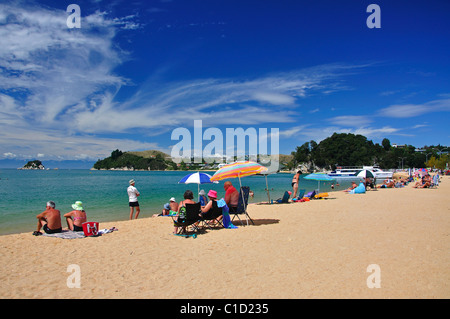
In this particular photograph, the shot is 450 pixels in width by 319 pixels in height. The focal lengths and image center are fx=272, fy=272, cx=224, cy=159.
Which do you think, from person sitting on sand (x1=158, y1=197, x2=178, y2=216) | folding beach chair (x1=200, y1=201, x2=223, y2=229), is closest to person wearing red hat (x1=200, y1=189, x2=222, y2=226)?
folding beach chair (x1=200, y1=201, x2=223, y2=229)

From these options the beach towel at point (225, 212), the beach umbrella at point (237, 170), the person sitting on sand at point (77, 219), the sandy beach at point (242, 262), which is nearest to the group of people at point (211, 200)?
the beach towel at point (225, 212)

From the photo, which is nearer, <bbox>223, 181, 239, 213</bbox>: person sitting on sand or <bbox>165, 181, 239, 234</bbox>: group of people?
<bbox>165, 181, 239, 234</bbox>: group of people

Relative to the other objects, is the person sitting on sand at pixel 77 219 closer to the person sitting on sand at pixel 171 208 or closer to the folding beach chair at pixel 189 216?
the folding beach chair at pixel 189 216

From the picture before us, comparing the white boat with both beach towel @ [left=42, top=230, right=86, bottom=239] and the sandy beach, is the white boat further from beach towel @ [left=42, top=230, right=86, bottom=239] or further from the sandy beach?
beach towel @ [left=42, top=230, right=86, bottom=239]

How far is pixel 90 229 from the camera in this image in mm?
7840

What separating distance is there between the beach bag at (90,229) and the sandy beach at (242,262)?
1.14ft

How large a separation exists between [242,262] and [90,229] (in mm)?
4950

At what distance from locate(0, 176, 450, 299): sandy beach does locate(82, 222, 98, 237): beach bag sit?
348 mm

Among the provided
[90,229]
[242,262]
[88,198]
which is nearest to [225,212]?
[242,262]

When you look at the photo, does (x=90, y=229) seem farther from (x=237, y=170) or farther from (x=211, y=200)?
(x=237, y=170)

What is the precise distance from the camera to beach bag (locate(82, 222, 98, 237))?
7.77 meters
